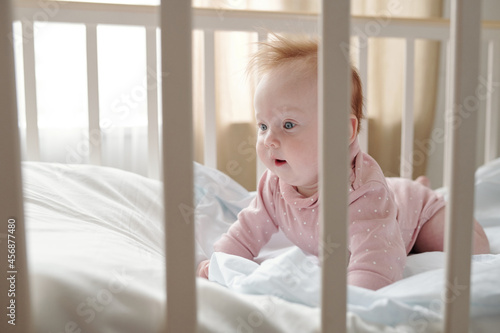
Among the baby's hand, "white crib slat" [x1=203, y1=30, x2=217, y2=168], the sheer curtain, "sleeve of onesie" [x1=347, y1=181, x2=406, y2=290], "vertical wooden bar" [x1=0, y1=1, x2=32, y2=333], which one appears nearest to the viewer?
"vertical wooden bar" [x1=0, y1=1, x2=32, y2=333]

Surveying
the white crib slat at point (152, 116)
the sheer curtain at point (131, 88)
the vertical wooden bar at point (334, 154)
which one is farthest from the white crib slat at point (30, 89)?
the vertical wooden bar at point (334, 154)

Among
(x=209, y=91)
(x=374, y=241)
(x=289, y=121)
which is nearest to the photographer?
(x=374, y=241)

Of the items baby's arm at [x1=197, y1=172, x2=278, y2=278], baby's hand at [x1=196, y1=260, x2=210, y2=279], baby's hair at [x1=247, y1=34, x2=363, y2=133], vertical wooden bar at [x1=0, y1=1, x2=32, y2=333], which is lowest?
baby's hand at [x1=196, y1=260, x2=210, y2=279]

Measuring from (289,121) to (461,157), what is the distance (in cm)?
34

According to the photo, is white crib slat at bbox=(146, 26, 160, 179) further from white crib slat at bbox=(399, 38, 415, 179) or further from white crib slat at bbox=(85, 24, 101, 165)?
white crib slat at bbox=(399, 38, 415, 179)

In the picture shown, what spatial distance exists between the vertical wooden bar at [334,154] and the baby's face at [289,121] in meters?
0.32

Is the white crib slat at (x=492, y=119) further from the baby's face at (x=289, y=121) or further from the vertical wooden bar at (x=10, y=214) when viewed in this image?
the vertical wooden bar at (x=10, y=214)

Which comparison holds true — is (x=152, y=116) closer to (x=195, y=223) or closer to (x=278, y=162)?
(x=278, y=162)

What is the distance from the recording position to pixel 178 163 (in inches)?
19.0

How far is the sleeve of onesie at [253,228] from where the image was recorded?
90 cm

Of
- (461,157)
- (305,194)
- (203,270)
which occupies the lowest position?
(203,270)

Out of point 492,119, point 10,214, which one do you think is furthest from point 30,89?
point 492,119

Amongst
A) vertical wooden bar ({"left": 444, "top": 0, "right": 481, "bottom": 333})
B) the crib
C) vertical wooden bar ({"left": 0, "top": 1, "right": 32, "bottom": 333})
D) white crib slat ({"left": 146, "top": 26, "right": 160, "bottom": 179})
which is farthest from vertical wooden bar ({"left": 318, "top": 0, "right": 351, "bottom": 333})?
white crib slat ({"left": 146, "top": 26, "right": 160, "bottom": 179})

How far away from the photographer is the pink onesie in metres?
0.72
